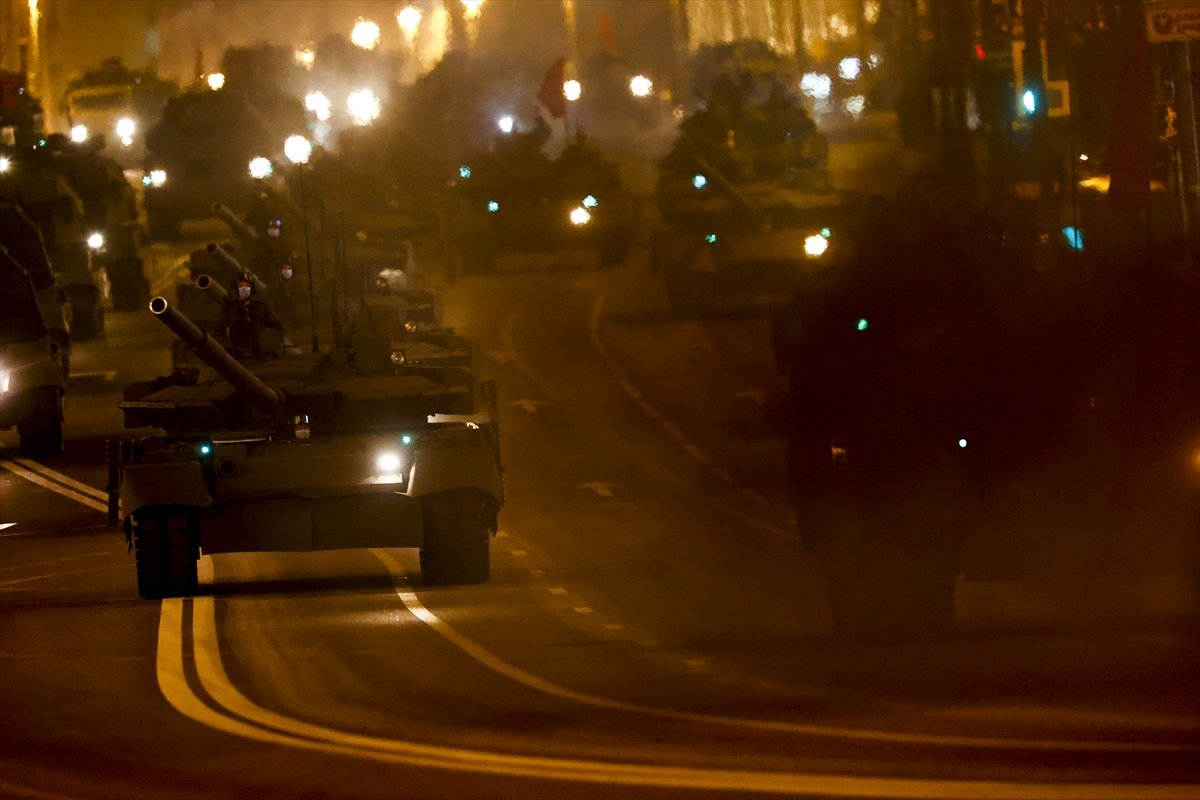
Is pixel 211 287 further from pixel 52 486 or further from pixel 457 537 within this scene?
pixel 52 486

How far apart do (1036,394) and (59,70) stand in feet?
190

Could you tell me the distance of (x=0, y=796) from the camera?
360 inches

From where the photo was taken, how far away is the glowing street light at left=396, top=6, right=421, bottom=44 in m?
50.9

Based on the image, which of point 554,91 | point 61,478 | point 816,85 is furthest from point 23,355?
point 554,91

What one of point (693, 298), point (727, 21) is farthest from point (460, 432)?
point (727, 21)

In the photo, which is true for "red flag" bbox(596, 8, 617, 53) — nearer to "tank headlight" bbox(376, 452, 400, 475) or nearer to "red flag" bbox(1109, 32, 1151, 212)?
"red flag" bbox(1109, 32, 1151, 212)

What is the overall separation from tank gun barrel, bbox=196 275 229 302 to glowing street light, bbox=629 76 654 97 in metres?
50.5

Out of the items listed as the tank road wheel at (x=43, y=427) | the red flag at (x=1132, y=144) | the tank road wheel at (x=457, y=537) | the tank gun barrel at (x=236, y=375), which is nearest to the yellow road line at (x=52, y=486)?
the tank road wheel at (x=43, y=427)

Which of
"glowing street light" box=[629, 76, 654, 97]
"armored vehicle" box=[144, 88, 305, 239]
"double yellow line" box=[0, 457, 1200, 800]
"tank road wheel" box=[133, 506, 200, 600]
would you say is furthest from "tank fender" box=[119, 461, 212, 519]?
"glowing street light" box=[629, 76, 654, 97]

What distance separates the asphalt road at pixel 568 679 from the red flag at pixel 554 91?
41958mm

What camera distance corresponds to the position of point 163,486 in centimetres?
1603

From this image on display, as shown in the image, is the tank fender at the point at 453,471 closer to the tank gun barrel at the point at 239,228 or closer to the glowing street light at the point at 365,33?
the tank gun barrel at the point at 239,228

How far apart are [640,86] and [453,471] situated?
178ft

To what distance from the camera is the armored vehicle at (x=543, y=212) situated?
52.0 metres
